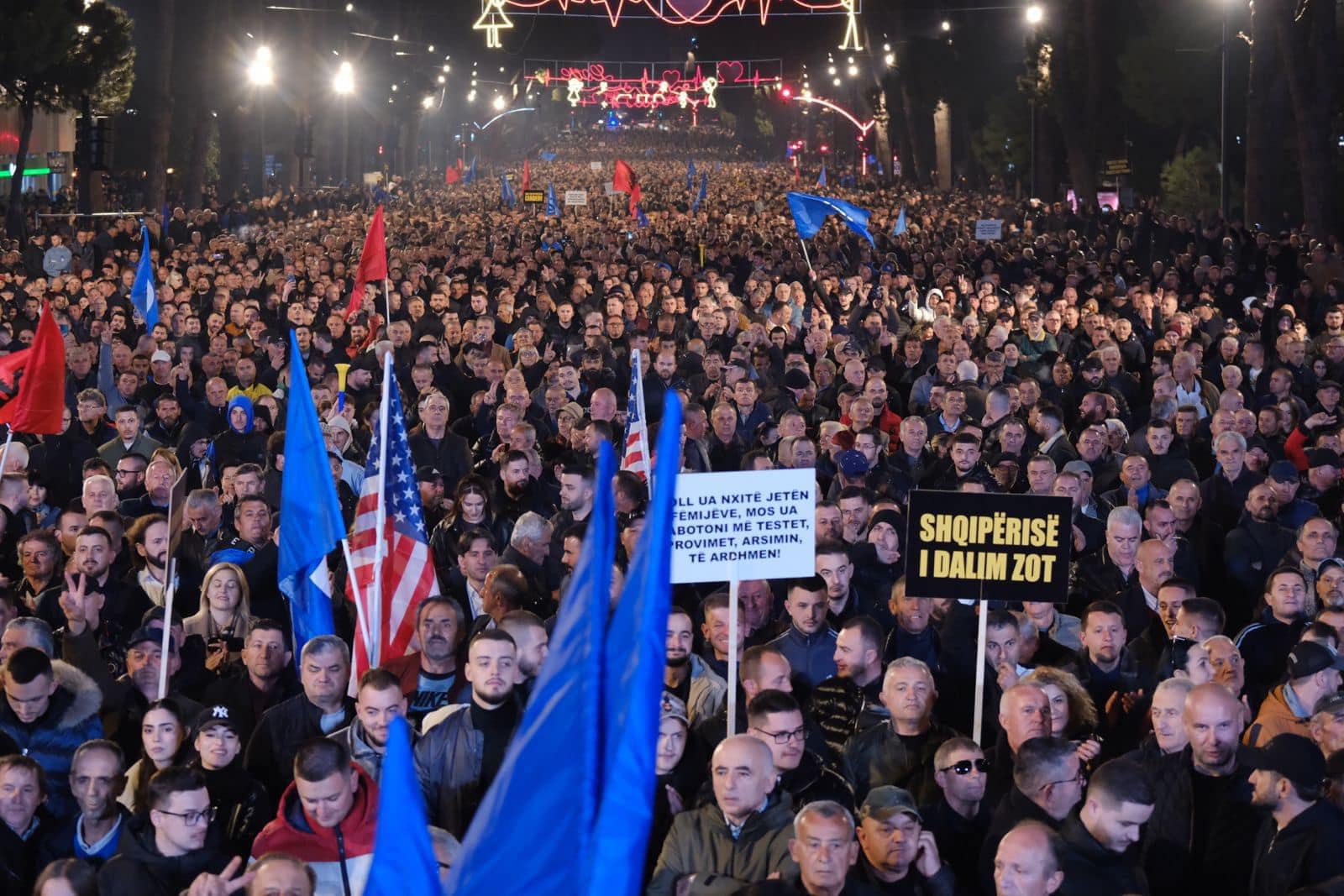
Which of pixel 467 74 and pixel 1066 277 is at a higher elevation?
pixel 467 74

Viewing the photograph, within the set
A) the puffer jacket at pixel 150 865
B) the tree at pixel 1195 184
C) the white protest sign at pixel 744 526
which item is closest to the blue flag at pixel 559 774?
the puffer jacket at pixel 150 865

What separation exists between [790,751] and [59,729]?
3095 millimetres

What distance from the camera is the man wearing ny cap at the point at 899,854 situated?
20.9 feet

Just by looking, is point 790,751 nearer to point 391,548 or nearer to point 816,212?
point 391,548

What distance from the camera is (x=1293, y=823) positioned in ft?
20.9

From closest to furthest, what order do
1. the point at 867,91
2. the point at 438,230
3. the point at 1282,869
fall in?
the point at 1282,869 < the point at 438,230 < the point at 867,91

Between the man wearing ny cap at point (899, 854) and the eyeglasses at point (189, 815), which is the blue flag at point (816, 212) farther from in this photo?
the eyeglasses at point (189, 815)

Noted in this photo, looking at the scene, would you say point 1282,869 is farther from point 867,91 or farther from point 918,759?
point 867,91

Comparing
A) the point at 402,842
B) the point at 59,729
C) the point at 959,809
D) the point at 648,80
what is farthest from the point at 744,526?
the point at 648,80

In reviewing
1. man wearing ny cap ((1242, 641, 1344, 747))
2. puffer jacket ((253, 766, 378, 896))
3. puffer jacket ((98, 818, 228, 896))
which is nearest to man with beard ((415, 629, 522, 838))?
puffer jacket ((253, 766, 378, 896))

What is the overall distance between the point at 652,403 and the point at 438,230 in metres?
20.8

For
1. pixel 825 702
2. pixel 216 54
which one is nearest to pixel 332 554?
pixel 825 702

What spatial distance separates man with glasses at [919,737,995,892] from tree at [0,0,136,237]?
111ft

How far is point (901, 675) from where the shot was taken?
7555 millimetres
